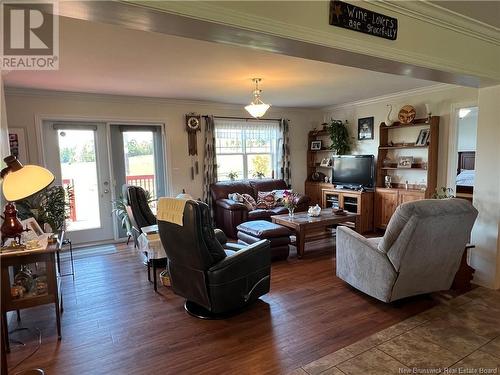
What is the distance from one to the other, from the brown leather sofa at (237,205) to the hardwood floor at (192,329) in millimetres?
1815

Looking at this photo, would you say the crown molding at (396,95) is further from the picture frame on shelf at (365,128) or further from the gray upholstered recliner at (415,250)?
the gray upholstered recliner at (415,250)

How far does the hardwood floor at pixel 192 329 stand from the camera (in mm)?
2199

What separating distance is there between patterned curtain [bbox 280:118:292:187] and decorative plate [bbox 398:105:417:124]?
2.29 metres

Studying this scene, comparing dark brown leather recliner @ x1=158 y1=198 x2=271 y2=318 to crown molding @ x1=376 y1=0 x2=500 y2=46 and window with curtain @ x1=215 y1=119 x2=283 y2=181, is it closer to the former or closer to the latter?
crown molding @ x1=376 y1=0 x2=500 y2=46

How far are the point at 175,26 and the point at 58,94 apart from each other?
13.5 ft

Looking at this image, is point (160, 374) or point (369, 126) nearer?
point (160, 374)

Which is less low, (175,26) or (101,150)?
(175,26)

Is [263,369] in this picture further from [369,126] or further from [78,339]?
[369,126]

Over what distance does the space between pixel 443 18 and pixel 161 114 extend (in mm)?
4406

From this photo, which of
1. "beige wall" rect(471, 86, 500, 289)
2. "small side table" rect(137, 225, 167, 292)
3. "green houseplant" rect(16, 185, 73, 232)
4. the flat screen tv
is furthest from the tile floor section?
the flat screen tv

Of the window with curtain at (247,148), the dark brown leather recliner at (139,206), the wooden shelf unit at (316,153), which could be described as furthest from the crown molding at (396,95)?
the dark brown leather recliner at (139,206)

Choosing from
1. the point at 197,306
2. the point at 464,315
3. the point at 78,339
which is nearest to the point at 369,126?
the point at 464,315

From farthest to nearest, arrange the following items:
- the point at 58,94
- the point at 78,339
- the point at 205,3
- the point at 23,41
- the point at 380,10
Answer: the point at 58,94 < the point at 78,339 < the point at 23,41 < the point at 380,10 < the point at 205,3

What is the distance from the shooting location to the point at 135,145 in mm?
5516
